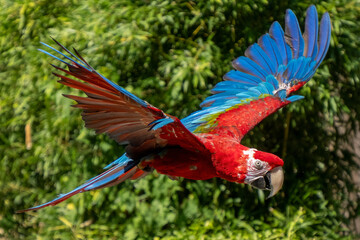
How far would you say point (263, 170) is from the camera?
68.3 inches

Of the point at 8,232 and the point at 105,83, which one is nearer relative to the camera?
the point at 105,83

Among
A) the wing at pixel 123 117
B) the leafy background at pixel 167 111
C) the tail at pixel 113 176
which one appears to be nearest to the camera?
the wing at pixel 123 117

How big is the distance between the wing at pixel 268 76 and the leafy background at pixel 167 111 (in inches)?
7.2

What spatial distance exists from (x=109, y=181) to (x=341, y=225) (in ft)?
5.25

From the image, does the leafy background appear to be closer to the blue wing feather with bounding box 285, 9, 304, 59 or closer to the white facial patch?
the blue wing feather with bounding box 285, 9, 304, 59

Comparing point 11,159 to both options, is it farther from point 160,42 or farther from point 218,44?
point 218,44

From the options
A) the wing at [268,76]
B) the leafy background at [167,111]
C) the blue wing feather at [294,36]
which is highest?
the blue wing feather at [294,36]

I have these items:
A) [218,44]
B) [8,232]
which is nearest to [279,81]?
[218,44]

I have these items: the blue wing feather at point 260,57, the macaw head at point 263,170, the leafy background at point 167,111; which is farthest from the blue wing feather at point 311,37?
the macaw head at point 263,170

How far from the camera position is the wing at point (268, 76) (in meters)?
2.16

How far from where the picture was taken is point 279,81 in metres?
2.36

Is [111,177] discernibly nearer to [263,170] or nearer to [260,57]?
[263,170]

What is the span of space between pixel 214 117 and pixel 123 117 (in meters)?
0.58

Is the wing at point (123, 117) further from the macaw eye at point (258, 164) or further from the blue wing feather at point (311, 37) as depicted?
the blue wing feather at point (311, 37)
